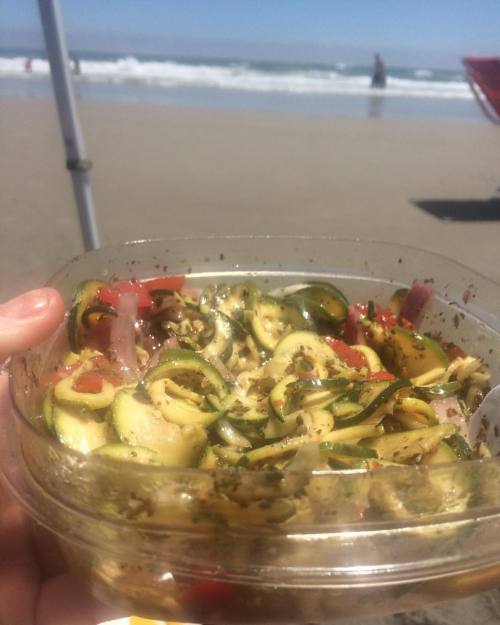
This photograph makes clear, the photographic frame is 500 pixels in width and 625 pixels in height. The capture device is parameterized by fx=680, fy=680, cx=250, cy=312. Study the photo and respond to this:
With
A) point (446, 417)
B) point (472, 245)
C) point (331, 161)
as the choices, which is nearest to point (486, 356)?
point (446, 417)

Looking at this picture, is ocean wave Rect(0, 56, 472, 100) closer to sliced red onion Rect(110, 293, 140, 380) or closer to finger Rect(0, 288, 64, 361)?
sliced red onion Rect(110, 293, 140, 380)

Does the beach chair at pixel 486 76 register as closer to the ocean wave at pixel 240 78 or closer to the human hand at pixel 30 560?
the human hand at pixel 30 560

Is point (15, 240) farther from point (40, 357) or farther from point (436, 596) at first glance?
point (436, 596)

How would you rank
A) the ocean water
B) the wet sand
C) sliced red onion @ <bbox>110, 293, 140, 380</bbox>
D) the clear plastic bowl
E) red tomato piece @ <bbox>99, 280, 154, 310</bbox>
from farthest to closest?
the ocean water < the wet sand < red tomato piece @ <bbox>99, 280, 154, 310</bbox> < sliced red onion @ <bbox>110, 293, 140, 380</bbox> < the clear plastic bowl

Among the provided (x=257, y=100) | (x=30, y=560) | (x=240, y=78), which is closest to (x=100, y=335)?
(x=30, y=560)

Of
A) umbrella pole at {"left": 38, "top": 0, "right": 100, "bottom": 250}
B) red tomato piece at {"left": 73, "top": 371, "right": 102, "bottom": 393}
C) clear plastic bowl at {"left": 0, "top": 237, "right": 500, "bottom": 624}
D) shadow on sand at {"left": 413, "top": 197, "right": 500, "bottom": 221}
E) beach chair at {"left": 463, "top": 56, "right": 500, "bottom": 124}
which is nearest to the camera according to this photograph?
clear plastic bowl at {"left": 0, "top": 237, "right": 500, "bottom": 624}

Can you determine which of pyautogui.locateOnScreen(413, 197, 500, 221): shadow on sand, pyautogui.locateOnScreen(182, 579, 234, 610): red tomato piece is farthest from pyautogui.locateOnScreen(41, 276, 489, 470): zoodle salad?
pyautogui.locateOnScreen(413, 197, 500, 221): shadow on sand
